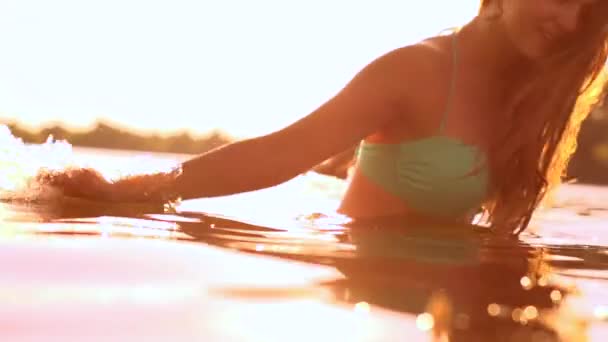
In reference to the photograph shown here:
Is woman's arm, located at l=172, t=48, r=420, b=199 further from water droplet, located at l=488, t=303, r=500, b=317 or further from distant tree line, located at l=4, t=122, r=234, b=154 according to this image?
distant tree line, located at l=4, t=122, r=234, b=154

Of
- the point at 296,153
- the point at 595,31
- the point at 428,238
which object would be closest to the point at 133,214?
the point at 296,153

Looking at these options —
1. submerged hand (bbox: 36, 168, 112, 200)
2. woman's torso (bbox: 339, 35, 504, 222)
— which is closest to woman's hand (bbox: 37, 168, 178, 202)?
submerged hand (bbox: 36, 168, 112, 200)

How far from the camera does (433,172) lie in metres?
3.20

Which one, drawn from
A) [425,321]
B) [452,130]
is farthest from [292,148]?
[425,321]

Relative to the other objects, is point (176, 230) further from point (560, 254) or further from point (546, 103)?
point (546, 103)

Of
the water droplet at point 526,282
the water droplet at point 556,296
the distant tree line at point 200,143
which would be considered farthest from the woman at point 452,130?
the distant tree line at point 200,143

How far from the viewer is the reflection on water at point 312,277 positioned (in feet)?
3.94

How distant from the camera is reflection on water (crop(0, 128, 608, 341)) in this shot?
3.94ft

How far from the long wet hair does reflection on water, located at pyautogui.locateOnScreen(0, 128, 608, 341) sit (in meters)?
0.71

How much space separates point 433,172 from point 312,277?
1728 mm

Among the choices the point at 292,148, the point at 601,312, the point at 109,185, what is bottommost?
the point at 601,312

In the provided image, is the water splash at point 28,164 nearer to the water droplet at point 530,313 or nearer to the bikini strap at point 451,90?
the bikini strap at point 451,90

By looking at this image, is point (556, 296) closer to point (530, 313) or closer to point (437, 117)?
point (530, 313)

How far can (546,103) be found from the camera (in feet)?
11.1
